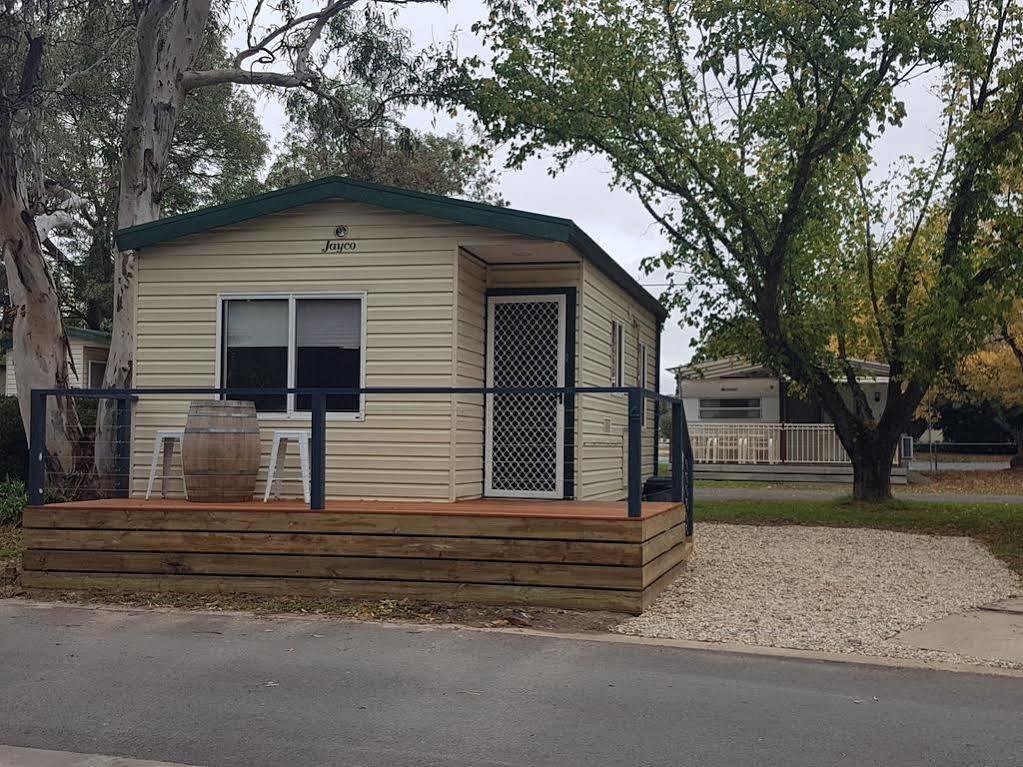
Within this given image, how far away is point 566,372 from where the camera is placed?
10.8 m

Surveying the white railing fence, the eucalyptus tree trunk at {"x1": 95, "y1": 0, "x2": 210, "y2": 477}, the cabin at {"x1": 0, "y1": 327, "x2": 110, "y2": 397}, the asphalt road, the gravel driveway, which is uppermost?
the eucalyptus tree trunk at {"x1": 95, "y1": 0, "x2": 210, "y2": 477}

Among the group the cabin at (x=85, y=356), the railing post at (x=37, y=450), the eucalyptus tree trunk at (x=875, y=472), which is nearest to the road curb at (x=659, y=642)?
the railing post at (x=37, y=450)

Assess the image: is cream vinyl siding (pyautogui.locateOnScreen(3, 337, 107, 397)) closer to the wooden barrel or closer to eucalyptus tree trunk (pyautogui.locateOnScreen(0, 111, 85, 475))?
eucalyptus tree trunk (pyautogui.locateOnScreen(0, 111, 85, 475))

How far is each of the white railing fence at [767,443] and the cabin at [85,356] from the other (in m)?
13.5

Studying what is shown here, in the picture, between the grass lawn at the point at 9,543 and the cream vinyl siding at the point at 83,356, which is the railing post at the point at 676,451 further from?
the cream vinyl siding at the point at 83,356

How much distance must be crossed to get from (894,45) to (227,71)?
960 cm

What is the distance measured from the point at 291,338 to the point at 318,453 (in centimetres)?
200

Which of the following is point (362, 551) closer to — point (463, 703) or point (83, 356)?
point (463, 703)

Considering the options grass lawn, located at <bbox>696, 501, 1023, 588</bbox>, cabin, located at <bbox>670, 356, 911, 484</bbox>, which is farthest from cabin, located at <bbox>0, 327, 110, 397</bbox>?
grass lawn, located at <bbox>696, 501, 1023, 588</bbox>

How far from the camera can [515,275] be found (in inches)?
432

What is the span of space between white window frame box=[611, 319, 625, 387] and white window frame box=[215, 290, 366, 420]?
11.1ft

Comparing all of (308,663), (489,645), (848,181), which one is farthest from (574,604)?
(848,181)

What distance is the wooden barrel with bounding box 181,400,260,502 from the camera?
9367mm

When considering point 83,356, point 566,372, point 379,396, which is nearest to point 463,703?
point 379,396
